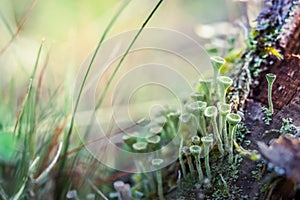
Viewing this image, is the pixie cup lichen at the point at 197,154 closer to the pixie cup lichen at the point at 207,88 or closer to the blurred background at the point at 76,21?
the pixie cup lichen at the point at 207,88

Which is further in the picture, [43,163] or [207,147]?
[43,163]

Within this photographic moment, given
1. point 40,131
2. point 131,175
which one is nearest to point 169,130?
point 131,175

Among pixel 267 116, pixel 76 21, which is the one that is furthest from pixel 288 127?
pixel 76 21

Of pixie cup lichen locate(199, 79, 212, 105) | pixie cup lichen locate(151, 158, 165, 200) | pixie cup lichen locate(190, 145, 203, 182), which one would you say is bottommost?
pixie cup lichen locate(151, 158, 165, 200)

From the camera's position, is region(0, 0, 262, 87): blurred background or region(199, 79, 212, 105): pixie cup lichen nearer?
region(199, 79, 212, 105): pixie cup lichen

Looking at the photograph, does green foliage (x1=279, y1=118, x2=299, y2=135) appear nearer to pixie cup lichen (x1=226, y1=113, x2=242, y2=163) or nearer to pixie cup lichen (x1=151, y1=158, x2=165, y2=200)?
pixie cup lichen (x1=226, y1=113, x2=242, y2=163)

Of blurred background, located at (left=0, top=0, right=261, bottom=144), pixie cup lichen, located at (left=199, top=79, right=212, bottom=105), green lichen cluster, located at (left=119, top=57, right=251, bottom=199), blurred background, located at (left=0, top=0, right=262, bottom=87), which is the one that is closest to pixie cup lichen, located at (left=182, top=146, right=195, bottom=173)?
green lichen cluster, located at (left=119, top=57, right=251, bottom=199)

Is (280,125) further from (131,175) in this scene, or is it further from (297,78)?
(131,175)

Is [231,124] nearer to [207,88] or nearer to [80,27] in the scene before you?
[207,88]

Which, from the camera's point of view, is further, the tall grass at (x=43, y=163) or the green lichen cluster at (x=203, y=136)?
the tall grass at (x=43, y=163)

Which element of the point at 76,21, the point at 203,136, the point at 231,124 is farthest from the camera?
the point at 76,21

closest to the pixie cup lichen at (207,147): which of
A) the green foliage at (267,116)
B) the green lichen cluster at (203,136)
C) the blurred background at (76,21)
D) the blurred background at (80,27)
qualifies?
the green lichen cluster at (203,136)
